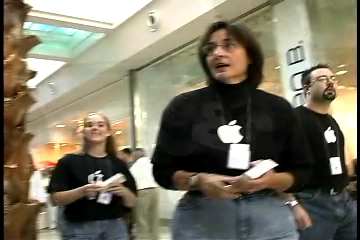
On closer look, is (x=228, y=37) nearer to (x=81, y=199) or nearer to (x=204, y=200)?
(x=204, y=200)

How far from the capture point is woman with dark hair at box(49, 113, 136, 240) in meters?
1.98

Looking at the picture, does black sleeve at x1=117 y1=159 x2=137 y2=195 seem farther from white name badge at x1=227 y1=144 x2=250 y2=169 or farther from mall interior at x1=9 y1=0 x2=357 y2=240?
white name badge at x1=227 y1=144 x2=250 y2=169

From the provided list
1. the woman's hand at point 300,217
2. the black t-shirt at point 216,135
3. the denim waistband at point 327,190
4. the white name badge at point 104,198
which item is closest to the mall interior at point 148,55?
the denim waistband at point 327,190

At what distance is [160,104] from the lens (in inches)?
282

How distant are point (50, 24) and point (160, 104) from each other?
1.95 metres

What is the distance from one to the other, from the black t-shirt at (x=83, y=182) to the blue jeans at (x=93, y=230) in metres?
0.02

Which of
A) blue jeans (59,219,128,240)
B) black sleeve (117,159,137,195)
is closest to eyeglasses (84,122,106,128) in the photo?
black sleeve (117,159,137,195)

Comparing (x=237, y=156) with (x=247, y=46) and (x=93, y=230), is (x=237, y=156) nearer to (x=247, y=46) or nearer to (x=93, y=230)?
(x=247, y=46)

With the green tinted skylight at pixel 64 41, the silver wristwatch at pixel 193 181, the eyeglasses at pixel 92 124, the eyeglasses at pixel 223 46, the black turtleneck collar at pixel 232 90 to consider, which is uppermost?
the green tinted skylight at pixel 64 41

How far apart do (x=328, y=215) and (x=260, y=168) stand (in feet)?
2.98

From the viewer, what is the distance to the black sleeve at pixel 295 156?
4.26ft

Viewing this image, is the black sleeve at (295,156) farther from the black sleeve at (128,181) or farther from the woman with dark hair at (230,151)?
the black sleeve at (128,181)

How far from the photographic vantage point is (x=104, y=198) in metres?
2.02

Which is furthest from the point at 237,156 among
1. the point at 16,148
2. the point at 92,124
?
the point at 92,124
